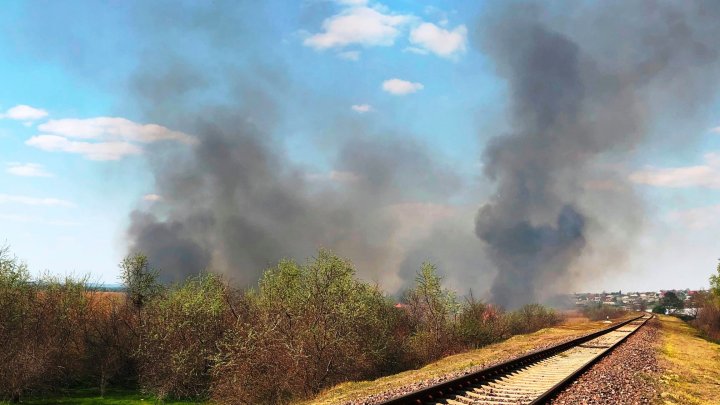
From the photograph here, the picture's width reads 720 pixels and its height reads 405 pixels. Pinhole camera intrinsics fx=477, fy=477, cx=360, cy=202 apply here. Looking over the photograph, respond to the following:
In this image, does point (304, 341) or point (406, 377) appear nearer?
point (406, 377)

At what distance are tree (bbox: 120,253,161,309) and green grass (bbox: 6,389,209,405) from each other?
12.0 m

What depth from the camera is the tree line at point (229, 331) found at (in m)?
32.7

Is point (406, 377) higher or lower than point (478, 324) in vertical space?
higher

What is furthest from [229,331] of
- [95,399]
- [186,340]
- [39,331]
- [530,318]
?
[530,318]

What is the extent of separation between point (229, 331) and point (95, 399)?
20.2m

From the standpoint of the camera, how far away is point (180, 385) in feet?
148

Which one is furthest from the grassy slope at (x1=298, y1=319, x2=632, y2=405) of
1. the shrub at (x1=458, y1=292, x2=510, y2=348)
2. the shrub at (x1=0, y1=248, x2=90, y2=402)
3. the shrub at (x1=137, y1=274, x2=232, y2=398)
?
the shrub at (x1=0, y1=248, x2=90, y2=402)

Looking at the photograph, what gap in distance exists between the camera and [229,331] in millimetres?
37062

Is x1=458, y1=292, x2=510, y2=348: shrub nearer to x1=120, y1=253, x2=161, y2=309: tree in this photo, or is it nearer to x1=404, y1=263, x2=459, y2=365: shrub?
x1=404, y1=263, x2=459, y2=365: shrub

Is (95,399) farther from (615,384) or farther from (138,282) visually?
(615,384)

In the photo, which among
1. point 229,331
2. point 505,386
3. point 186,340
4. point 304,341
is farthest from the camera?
point 186,340

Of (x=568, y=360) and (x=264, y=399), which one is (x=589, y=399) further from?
(x=264, y=399)

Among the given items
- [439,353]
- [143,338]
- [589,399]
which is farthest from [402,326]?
[589,399]

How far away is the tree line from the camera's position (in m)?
32.7
